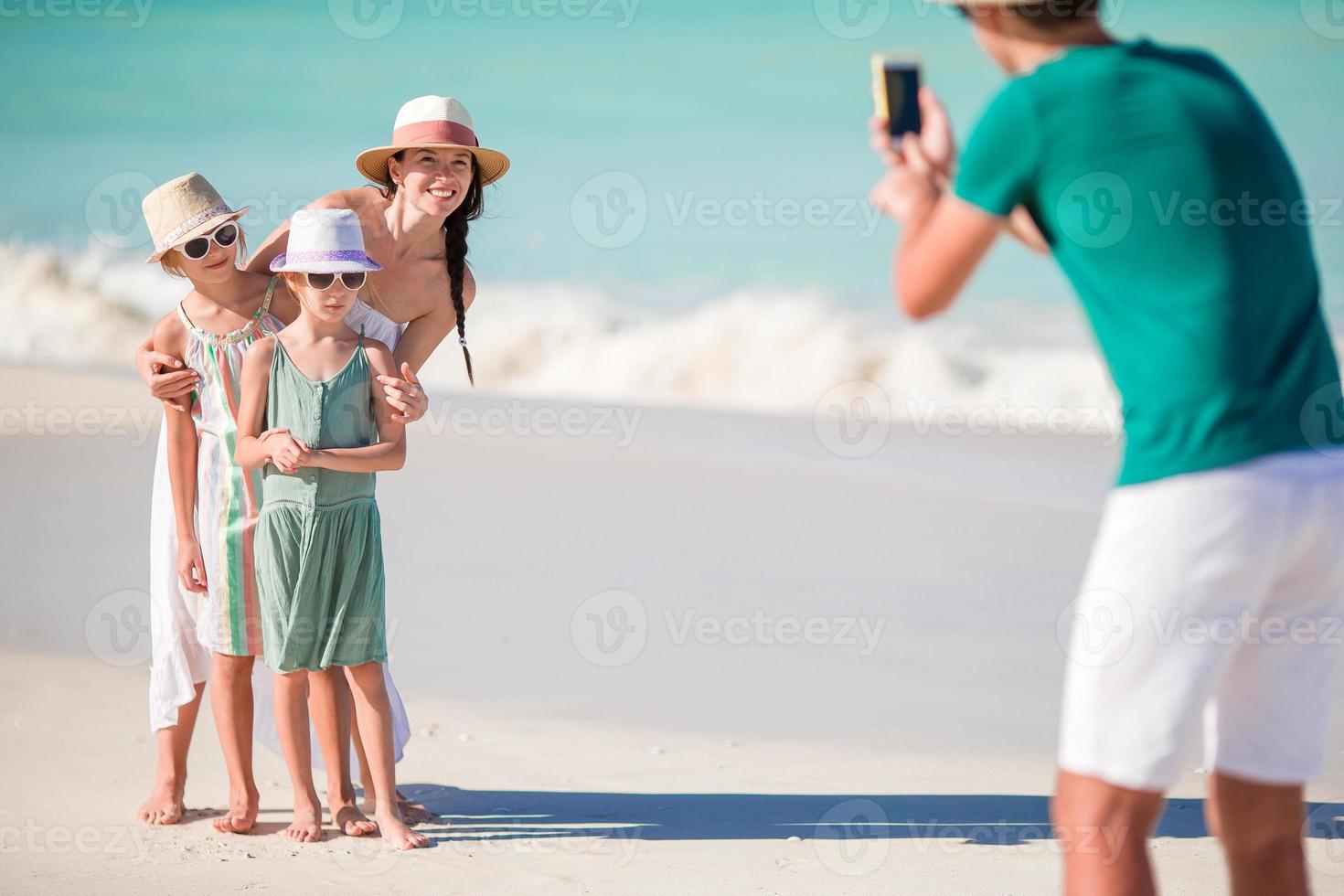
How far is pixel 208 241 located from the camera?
3.76m

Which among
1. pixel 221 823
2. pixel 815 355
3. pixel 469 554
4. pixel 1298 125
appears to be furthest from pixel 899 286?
pixel 1298 125

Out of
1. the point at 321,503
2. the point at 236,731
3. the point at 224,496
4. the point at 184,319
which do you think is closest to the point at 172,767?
the point at 236,731

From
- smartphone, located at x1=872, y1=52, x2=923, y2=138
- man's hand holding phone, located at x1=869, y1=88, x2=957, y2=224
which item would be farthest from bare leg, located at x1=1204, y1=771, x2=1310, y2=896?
smartphone, located at x1=872, y1=52, x2=923, y2=138

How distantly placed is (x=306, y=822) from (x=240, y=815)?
200 millimetres

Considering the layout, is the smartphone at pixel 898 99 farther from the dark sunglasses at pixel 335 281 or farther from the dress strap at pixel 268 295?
the dress strap at pixel 268 295

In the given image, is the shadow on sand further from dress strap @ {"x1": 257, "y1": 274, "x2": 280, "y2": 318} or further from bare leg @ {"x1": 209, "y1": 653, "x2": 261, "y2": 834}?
dress strap @ {"x1": 257, "y1": 274, "x2": 280, "y2": 318}

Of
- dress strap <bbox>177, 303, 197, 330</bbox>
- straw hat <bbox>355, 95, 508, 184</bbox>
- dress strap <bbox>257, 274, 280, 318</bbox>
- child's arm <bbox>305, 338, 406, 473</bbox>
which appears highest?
straw hat <bbox>355, 95, 508, 184</bbox>

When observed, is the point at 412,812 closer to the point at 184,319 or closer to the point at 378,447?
the point at 378,447

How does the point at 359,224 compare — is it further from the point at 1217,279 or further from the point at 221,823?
the point at 1217,279

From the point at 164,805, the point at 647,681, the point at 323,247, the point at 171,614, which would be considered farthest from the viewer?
the point at 647,681

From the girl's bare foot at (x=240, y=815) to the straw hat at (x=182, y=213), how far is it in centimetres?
145

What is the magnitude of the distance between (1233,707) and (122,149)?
95.2 ft

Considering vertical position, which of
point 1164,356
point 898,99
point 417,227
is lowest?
point 1164,356

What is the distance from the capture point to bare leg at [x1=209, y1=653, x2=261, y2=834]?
379 centimetres
